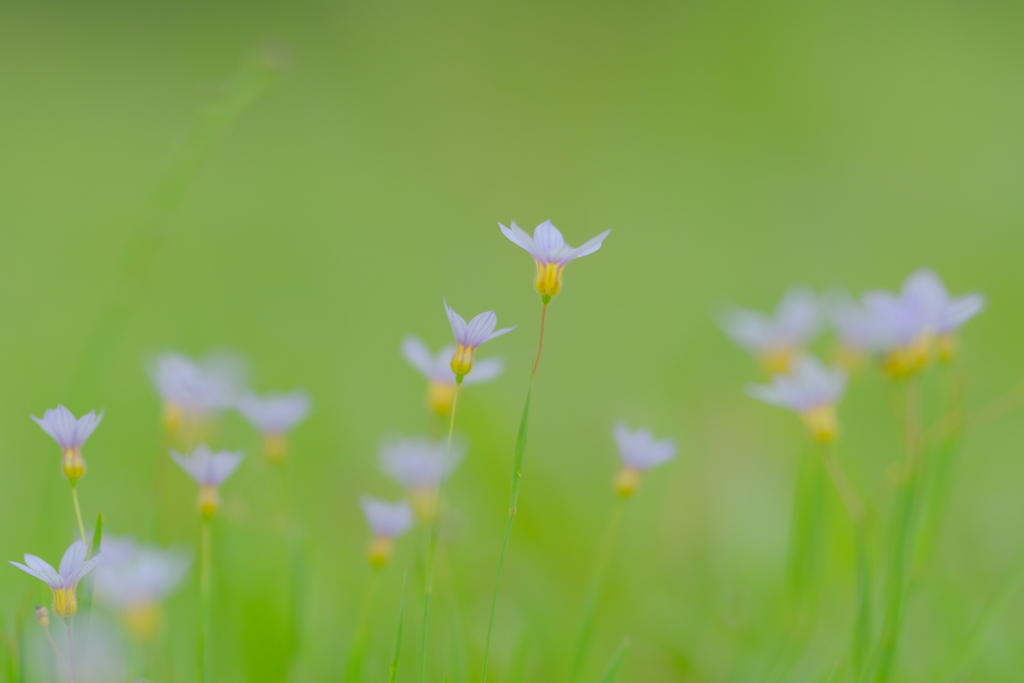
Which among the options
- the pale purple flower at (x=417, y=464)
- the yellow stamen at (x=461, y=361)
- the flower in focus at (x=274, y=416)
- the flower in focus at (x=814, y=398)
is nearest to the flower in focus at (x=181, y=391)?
the flower in focus at (x=274, y=416)

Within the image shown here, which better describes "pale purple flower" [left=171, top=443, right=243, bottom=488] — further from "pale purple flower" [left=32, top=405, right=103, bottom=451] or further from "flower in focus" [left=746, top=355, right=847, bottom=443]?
"flower in focus" [left=746, top=355, right=847, bottom=443]

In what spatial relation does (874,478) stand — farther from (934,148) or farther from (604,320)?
(934,148)

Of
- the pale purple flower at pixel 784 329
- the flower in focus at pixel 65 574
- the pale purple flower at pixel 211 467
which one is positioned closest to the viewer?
the flower in focus at pixel 65 574

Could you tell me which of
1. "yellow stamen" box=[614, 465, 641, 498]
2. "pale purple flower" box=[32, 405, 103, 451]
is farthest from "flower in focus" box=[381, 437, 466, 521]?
"pale purple flower" box=[32, 405, 103, 451]

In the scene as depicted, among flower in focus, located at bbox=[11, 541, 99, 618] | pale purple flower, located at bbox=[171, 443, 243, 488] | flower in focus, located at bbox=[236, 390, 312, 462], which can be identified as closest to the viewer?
flower in focus, located at bbox=[11, 541, 99, 618]

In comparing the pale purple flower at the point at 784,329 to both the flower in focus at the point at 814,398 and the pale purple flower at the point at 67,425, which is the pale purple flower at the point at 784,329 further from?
the pale purple flower at the point at 67,425

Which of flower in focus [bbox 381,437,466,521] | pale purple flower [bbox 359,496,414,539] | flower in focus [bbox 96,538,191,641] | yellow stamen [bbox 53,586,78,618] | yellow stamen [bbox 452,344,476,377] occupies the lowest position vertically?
yellow stamen [bbox 53,586,78,618]

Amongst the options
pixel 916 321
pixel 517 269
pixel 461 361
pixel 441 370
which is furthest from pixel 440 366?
pixel 517 269
